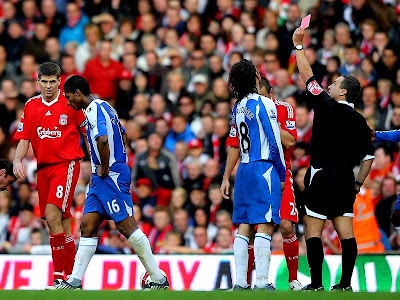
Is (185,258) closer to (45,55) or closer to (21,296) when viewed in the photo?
(21,296)

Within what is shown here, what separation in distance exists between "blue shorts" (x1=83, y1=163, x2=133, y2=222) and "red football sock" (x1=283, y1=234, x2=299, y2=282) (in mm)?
2006

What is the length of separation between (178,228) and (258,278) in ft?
19.2

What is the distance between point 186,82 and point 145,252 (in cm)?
806

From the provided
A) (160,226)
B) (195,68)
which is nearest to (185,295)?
→ (160,226)

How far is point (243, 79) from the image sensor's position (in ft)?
35.9

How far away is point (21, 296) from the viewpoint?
927cm

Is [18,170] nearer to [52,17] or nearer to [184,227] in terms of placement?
[184,227]

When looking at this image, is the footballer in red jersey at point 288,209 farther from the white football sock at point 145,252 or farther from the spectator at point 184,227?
the spectator at point 184,227

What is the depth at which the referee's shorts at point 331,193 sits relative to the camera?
1087cm

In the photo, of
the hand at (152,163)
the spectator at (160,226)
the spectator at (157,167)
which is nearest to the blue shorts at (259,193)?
the spectator at (160,226)

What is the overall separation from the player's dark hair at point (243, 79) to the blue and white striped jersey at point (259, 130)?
2.8 inches

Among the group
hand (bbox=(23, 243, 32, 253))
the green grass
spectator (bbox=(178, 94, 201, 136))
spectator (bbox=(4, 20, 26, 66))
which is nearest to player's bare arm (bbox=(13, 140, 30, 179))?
the green grass

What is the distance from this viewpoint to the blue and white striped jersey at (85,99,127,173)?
11.1 meters

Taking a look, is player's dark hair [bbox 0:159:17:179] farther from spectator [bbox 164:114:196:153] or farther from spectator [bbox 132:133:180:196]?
spectator [bbox 164:114:196:153]
